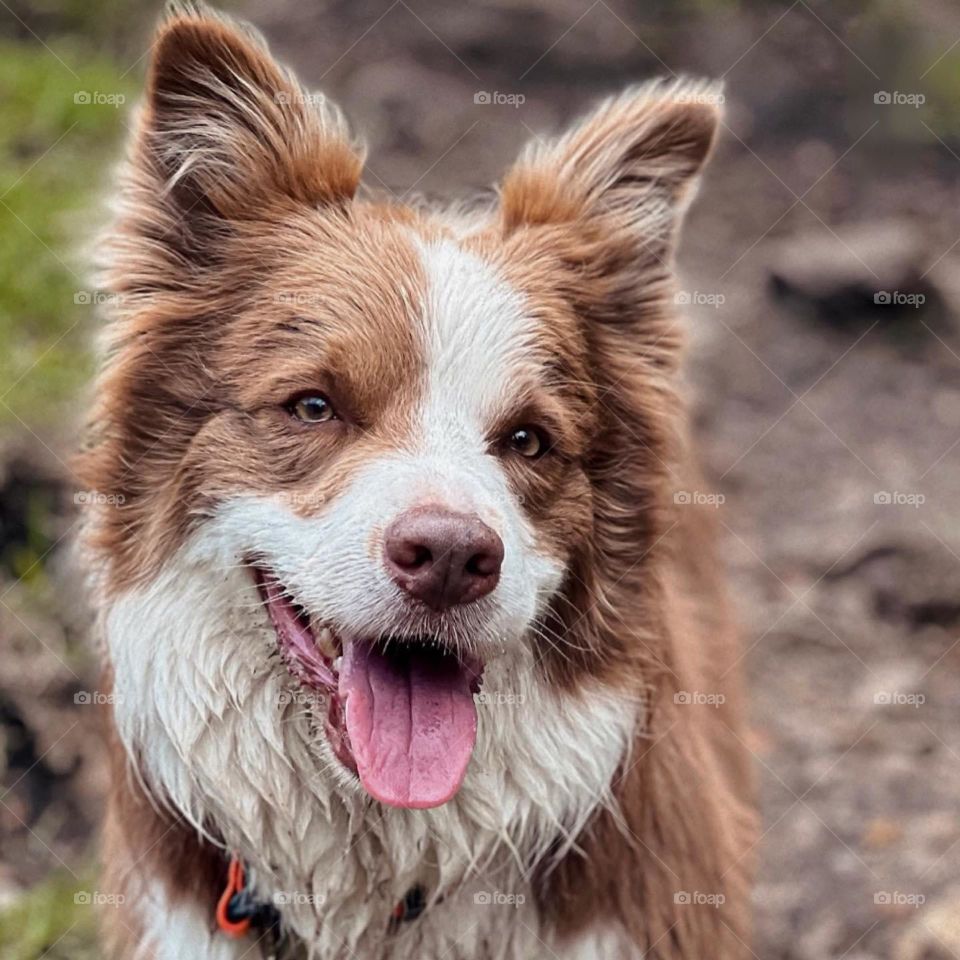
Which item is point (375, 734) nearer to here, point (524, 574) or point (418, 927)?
point (524, 574)

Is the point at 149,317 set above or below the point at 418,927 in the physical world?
above

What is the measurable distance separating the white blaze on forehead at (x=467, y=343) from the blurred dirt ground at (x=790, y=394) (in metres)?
2.57

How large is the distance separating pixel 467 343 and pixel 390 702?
880 millimetres

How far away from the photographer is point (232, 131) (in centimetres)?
372

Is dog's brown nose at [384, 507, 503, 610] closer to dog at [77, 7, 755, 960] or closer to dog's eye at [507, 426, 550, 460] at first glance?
dog at [77, 7, 755, 960]

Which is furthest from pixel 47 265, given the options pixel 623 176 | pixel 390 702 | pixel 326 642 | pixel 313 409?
pixel 390 702

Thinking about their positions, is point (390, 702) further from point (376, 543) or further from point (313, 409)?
point (313, 409)

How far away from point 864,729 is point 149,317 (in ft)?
12.6

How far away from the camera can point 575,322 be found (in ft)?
12.7

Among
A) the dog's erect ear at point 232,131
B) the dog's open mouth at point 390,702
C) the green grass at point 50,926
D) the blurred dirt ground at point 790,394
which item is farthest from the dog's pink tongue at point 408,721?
the blurred dirt ground at point 790,394

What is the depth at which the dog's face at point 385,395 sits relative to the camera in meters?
3.30

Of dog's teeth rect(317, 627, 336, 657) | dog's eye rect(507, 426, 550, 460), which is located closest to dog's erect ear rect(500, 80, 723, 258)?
dog's eye rect(507, 426, 550, 460)

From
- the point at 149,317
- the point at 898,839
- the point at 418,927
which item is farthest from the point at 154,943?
the point at 898,839

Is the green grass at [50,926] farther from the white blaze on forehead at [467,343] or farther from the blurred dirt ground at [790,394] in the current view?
the white blaze on forehead at [467,343]
